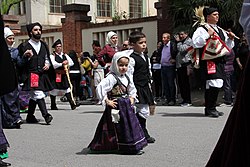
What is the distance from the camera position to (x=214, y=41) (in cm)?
855

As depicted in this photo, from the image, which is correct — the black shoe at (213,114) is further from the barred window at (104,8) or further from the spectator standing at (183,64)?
the barred window at (104,8)

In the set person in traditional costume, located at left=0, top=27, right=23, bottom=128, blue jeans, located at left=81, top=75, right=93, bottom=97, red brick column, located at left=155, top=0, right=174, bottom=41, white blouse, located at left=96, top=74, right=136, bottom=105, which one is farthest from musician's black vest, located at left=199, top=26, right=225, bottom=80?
blue jeans, located at left=81, top=75, right=93, bottom=97

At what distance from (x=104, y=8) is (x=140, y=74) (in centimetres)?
2874

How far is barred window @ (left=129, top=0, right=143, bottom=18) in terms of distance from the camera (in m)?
35.7

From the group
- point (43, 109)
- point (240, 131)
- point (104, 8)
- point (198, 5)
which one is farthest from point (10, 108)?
point (104, 8)

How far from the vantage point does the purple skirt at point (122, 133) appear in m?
6.02

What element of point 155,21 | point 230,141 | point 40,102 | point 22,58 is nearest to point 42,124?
point 40,102

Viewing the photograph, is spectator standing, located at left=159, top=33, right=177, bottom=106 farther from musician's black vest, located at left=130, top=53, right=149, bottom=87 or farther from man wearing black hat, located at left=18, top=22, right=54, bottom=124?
musician's black vest, located at left=130, top=53, right=149, bottom=87

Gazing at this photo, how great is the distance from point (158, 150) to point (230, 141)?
10.8 feet

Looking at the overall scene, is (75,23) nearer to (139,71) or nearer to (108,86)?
(139,71)

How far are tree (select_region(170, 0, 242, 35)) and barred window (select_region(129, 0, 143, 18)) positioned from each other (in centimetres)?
2021

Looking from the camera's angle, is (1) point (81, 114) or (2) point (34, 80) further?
(1) point (81, 114)

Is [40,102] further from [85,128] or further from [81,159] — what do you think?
[81,159]

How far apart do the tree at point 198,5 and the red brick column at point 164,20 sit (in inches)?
6.1
